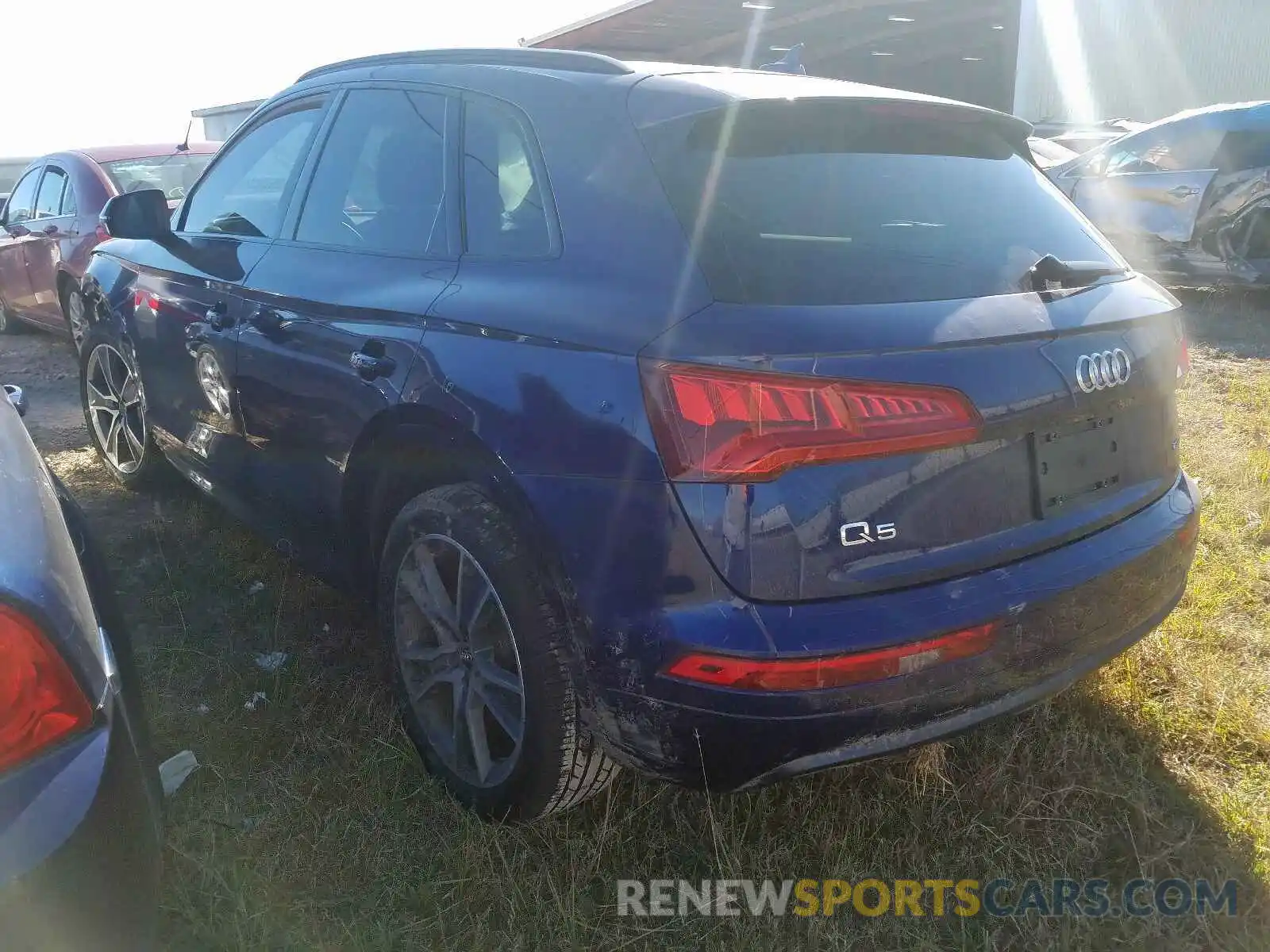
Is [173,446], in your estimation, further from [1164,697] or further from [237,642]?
[1164,697]

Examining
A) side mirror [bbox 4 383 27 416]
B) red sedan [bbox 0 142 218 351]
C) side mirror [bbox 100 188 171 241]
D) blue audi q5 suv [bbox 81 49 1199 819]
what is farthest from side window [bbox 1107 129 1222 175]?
side mirror [bbox 4 383 27 416]

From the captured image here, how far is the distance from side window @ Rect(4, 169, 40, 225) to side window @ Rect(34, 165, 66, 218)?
0.43 ft

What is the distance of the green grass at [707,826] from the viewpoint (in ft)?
7.00

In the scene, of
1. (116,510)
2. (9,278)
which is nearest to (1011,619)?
(116,510)

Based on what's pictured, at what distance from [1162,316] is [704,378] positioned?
48.1 inches

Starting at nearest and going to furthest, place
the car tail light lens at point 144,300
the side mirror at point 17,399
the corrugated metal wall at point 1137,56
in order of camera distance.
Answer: the side mirror at point 17,399, the car tail light lens at point 144,300, the corrugated metal wall at point 1137,56

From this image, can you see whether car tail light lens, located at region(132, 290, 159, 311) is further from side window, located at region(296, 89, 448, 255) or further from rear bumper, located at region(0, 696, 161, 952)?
rear bumper, located at region(0, 696, 161, 952)

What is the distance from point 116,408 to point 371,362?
102 inches

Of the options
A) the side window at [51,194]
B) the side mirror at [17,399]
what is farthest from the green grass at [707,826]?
the side window at [51,194]

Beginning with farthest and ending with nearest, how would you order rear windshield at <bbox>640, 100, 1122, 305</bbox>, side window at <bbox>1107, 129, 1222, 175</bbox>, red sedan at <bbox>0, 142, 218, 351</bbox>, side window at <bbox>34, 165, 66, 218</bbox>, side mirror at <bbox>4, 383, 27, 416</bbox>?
side window at <bbox>1107, 129, 1222, 175</bbox>
side window at <bbox>34, 165, 66, 218</bbox>
red sedan at <bbox>0, 142, 218, 351</bbox>
side mirror at <bbox>4, 383, 27, 416</bbox>
rear windshield at <bbox>640, 100, 1122, 305</bbox>

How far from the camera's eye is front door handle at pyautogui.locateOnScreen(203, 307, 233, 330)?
3193mm

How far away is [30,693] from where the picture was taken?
1508 millimetres

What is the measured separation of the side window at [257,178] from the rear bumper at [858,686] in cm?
207

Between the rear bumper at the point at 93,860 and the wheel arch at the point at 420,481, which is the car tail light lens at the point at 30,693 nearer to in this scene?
the rear bumper at the point at 93,860
